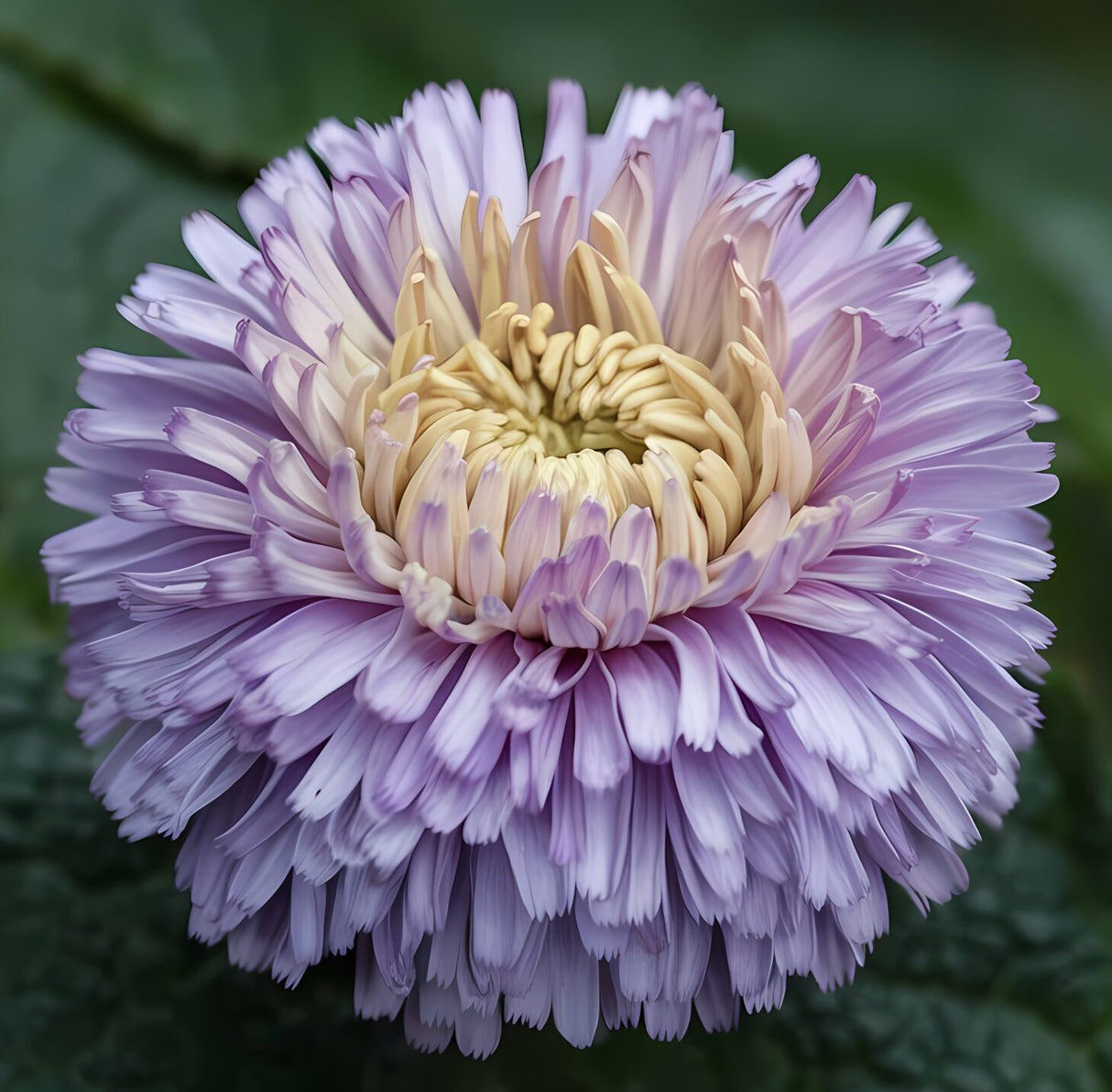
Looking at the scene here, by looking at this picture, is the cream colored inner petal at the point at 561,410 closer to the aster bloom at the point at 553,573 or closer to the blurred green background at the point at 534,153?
the aster bloom at the point at 553,573

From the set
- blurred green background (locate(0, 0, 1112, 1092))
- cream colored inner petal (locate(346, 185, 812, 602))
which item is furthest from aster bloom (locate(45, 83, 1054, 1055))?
blurred green background (locate(0, 0, 1112, 1092))

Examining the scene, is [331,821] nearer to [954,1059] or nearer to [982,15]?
[954,1059]

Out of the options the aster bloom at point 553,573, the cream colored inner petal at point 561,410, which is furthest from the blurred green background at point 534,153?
the cream colored inner petal at point 561,410

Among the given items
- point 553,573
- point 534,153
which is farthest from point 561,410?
point 534,153

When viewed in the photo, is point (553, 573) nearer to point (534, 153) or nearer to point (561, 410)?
point (561, 410)

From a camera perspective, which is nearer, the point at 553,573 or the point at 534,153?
the point at 553,573

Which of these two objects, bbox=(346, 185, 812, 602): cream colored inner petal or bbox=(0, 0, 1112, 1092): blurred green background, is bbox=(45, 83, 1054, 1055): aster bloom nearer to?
bbox=(346, 185, 812, 602): cream colored inner petal
